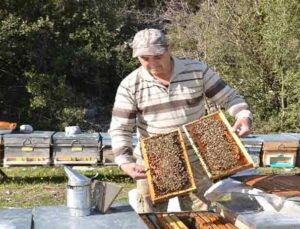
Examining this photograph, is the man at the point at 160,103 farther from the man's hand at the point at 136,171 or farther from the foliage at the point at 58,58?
the foliage at the point at 58,58

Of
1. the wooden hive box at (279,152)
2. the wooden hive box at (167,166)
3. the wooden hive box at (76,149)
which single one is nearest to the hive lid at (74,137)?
the wooden hive box at (76,149)

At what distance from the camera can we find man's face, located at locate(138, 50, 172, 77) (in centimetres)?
257

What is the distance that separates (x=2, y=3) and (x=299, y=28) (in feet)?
18.6

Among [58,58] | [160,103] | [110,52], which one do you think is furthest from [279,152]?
[110,52]

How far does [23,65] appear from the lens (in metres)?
12.1

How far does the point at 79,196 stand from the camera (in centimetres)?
210

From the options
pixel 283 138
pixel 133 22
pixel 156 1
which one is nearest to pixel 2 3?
pixel 133 22

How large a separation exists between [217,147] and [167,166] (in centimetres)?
24

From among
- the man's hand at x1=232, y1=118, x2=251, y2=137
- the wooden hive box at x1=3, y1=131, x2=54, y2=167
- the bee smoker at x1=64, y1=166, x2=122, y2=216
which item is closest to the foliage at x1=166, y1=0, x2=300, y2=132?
the wooden hive box at x1=3, y1=131, x2=54, y2=167

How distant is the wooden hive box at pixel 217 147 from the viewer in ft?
8.14

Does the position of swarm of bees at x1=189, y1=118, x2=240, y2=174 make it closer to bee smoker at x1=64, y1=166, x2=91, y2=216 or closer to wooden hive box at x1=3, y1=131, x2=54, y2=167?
bee smoker at x1=64, y1=166, x2=91, y2=216

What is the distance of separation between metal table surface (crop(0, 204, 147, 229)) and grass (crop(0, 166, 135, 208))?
3077 mm

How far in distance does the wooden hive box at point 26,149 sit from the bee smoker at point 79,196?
4.34 meters

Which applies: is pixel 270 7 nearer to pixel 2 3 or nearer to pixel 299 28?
pixel 299 28
